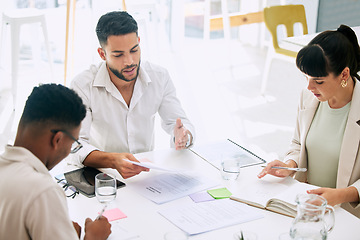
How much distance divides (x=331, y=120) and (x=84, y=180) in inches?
43.3

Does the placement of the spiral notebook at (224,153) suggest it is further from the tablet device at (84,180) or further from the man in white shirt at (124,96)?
the tablet device at (84,180)

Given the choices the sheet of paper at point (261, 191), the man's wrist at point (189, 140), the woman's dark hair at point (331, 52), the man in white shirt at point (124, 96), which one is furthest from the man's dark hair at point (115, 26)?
the sheet of paper at point (261, 191)

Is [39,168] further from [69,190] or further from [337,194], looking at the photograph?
[337,194]

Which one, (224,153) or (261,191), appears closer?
(261,191)

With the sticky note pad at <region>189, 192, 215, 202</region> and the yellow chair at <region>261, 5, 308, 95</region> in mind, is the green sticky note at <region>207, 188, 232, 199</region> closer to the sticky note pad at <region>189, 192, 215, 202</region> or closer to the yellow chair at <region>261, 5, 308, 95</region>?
the sticky note pad at <region>189, 192, 215, 202</region>

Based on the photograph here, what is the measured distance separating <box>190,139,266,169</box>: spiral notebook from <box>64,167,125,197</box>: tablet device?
450 mm

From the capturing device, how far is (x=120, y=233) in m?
1.52

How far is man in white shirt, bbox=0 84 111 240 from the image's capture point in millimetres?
1186

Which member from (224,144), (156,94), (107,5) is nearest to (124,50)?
(156,94)

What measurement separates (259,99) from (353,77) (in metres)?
2.84

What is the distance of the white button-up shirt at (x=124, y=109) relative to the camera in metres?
2.30

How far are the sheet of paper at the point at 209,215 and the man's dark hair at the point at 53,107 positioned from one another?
505mm

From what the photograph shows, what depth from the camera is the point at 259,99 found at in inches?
191

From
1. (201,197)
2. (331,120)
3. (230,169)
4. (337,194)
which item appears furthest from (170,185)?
(331,120)
